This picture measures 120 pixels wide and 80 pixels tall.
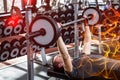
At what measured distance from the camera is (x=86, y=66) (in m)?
2.26

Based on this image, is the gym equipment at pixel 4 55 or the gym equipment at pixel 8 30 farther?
the gym equipment at pixel 8 30

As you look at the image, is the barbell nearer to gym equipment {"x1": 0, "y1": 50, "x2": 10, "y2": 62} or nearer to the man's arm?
the man's arm

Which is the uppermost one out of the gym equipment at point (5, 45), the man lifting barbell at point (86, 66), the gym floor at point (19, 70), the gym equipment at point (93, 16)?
the gym equipment at point (93, 16)

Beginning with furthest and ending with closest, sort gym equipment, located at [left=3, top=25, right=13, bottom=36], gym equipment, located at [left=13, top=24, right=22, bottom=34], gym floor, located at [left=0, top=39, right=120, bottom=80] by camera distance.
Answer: gym equipment, located at [left=13, top=24, right=22, bottom=34] → gym equipment, located at [left=3, top=25, right=13, bottom=36] → gym floor, located at [left=0, top=39, right=120, bottom=80]

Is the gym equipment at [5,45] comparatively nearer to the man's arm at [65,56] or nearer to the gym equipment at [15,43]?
the gym equipment at [15,43]

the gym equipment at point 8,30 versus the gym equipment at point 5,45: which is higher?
the gym equipment at point 8,30

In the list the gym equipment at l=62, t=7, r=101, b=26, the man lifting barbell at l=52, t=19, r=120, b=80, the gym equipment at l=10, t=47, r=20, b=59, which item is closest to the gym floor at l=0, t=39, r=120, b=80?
the gym equipment at l=10, t=47, r=20, b=59

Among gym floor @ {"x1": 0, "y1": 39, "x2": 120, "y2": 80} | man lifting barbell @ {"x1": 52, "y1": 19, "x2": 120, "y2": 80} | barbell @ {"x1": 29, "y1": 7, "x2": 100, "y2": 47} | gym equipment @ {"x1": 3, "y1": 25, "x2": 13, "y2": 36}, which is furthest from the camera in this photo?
gym equipment @ {"x1": 3, "y1": 25, "x2": 13, "y2": 36}

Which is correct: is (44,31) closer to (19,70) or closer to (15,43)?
(19,70)

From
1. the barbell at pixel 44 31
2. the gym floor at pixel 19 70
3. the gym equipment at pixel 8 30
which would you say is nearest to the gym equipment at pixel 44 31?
the barbell at pixel 44 31

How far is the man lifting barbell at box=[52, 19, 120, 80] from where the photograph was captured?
6.95ft

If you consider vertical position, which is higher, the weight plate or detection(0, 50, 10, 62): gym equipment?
the weight plate

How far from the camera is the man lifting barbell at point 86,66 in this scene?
6.95ft

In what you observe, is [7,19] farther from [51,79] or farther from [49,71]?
[49,71]
